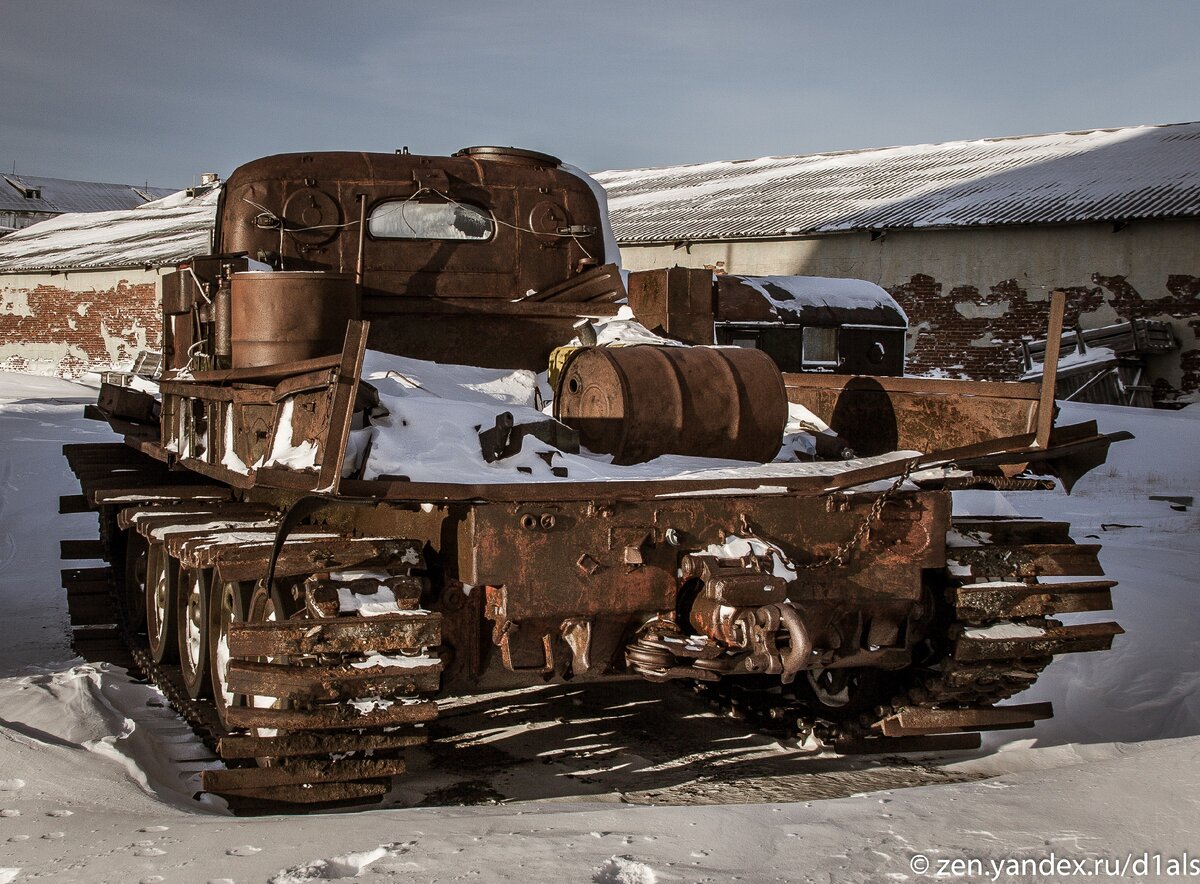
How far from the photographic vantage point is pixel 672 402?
5309 millimetres

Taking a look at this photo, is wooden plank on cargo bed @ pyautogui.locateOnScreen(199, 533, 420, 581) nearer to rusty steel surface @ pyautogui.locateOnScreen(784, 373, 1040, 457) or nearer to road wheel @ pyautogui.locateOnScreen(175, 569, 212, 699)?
road wheel @ pyautogui.locateOnScreen(175, 569, 212, 699)

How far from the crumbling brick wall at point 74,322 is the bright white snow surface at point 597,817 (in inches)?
900

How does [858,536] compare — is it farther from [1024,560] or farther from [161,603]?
[161,603]

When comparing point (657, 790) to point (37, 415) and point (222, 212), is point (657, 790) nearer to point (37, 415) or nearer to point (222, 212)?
point (222, 212)

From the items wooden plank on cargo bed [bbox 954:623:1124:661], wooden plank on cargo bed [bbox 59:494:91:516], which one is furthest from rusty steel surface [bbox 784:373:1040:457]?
wooden plank on cargo bed [bbox 59:494:91:516]

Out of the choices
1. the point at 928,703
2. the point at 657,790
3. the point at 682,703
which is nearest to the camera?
the point at 657,790

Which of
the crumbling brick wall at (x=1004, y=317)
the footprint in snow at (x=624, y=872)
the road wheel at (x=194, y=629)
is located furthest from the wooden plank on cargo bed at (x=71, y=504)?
the crumbling brick wall at (x=1004, y=317)

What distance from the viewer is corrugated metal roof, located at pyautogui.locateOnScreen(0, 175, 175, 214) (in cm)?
6250

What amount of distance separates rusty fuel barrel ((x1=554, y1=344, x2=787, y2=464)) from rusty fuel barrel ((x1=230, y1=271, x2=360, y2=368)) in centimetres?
103

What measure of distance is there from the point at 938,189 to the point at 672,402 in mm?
20085

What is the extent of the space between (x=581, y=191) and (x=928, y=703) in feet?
11.8

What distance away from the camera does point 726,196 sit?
90.9 feet

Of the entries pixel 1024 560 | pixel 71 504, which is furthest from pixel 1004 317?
pixel 1024 560

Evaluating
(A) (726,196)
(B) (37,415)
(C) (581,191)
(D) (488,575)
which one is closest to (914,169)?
(A) (726,196)
